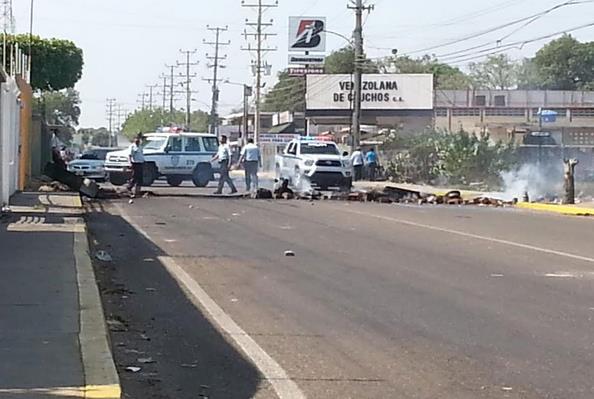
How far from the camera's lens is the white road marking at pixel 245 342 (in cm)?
821

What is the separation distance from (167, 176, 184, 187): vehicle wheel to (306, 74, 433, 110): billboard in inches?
1446

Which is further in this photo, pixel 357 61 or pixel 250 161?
pixel 357 61

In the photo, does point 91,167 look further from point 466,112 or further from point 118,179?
point 466,112

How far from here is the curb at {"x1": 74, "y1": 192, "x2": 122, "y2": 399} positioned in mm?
7293

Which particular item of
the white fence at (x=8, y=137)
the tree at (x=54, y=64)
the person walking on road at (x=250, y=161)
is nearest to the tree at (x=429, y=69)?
the tree at (x=54, y=64)

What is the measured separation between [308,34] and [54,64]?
30366 millimetres

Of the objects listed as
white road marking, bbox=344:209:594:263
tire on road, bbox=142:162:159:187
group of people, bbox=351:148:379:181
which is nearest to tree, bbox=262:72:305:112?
group of people, bbox=351:148:379:181

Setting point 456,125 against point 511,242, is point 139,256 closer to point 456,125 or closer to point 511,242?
point 511,242

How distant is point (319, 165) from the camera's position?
1601 inches

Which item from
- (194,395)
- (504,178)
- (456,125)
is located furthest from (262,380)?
(456,125)

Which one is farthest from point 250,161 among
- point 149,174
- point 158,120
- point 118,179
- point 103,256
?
point 158,120

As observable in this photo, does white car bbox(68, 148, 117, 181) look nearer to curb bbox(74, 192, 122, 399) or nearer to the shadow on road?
the shadow on road

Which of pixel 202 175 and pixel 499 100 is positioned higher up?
pixel 499 100

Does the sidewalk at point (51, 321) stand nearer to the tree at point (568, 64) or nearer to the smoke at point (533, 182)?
the smoke at point (533, 182)
